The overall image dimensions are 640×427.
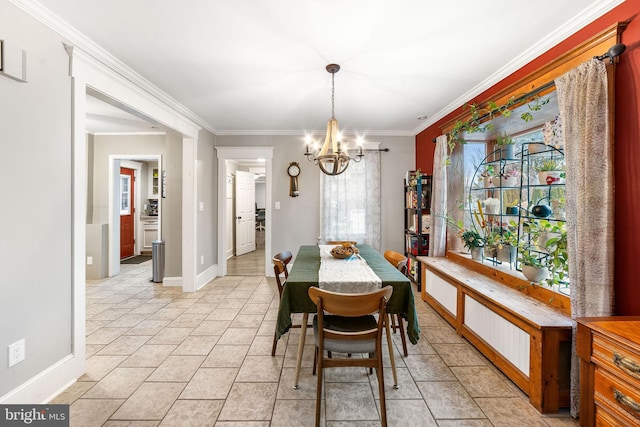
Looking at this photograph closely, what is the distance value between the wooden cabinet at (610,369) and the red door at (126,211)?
746cm

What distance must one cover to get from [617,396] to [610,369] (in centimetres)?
11

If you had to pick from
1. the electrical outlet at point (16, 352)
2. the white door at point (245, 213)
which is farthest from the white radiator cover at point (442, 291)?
the white door at point (245, 213)

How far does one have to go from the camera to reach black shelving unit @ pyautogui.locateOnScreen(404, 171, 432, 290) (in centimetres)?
413

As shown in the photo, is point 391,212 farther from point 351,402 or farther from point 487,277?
point 351,402

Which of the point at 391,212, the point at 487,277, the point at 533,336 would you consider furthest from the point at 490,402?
the point at 391,212

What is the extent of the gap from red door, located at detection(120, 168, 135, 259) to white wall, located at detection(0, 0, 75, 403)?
502 cm

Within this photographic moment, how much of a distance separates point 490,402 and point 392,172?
11.8ft

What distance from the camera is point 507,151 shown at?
293cm

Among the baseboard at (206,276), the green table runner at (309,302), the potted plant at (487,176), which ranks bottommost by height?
the baseboard at (206,276)

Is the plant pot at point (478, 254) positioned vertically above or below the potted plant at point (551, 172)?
below

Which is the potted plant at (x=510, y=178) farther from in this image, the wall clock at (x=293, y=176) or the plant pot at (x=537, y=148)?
the wall clock at (x=293, y=176)

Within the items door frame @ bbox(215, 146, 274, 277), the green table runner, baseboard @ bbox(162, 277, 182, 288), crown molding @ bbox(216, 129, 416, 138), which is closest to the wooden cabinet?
the green table runner

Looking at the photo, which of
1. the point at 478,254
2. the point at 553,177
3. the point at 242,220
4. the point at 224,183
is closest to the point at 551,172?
the point at 553,177

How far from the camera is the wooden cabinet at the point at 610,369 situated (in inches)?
46.9
